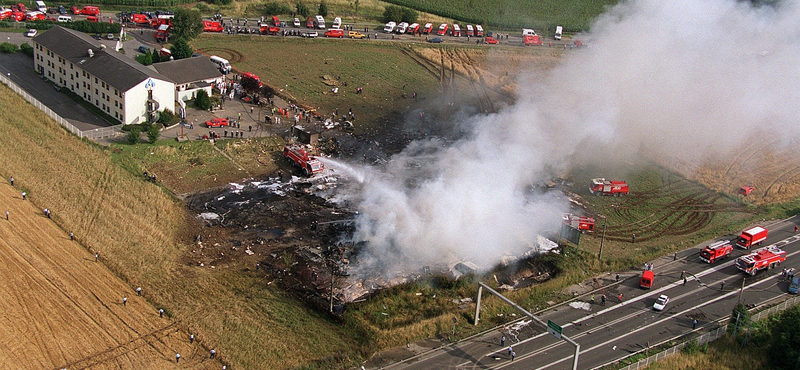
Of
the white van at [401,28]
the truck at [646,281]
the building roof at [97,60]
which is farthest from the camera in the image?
the white van at [401,28]

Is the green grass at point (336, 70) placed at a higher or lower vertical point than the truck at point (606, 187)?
higher

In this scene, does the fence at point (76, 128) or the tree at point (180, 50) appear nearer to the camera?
the fence at point (76, 128)

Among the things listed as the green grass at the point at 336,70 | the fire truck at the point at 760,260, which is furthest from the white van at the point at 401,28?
the fire truck at the point at 760,260

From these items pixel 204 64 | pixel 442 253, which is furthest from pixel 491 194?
pixel 204 64

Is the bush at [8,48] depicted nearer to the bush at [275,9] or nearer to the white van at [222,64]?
the white van at [222,64]

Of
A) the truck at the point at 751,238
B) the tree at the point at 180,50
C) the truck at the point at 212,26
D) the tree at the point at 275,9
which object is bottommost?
the truck at the point at 751,238

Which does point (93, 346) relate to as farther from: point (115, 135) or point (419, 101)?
point (419, 101)

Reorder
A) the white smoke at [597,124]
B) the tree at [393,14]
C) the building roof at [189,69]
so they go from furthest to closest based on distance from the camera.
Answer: the tree at [393,14]
the building roof at [189,69]
the white smoke at [597,124]
